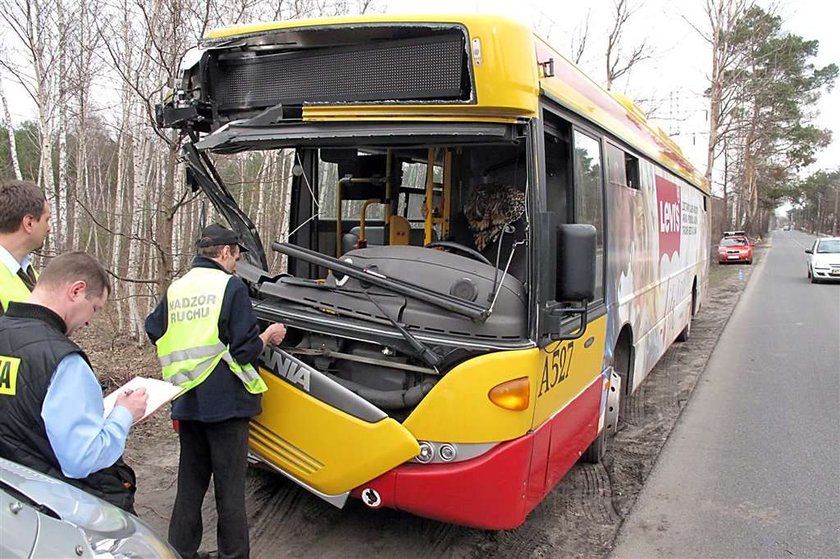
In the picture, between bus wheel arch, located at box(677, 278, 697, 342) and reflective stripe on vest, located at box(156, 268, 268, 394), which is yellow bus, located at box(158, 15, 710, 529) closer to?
reflective stripe on vest, located at box(156, 268, 268, 394)

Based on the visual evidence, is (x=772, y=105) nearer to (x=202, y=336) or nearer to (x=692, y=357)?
(x=692, y=357)

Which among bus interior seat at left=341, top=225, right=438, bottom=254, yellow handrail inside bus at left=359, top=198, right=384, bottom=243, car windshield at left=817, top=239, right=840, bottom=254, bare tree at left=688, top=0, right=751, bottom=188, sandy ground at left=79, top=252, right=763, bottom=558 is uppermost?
bare tree at left=688, top=0, right=751, bottom=188

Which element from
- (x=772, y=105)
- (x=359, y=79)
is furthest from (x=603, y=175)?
(x=772, y=105)

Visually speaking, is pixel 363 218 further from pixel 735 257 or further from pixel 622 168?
pixel 735 257

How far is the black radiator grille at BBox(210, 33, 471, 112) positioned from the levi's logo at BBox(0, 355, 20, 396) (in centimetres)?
203

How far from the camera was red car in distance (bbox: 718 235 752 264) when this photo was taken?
31000mm

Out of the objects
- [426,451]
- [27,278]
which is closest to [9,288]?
[27,278]

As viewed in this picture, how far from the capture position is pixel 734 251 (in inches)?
1227

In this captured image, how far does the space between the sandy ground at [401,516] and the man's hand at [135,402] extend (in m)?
1.67

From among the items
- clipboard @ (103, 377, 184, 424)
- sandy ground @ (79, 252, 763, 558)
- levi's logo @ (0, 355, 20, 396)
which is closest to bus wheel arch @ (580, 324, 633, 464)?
sandy ground @ (79, 252, 763, 558)

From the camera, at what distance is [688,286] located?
10000mm

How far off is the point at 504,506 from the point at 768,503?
260 cm

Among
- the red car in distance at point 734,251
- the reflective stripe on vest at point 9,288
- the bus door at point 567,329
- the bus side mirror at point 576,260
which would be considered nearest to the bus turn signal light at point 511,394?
the bus door at point 567,329

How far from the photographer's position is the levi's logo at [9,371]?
81.7 inches
